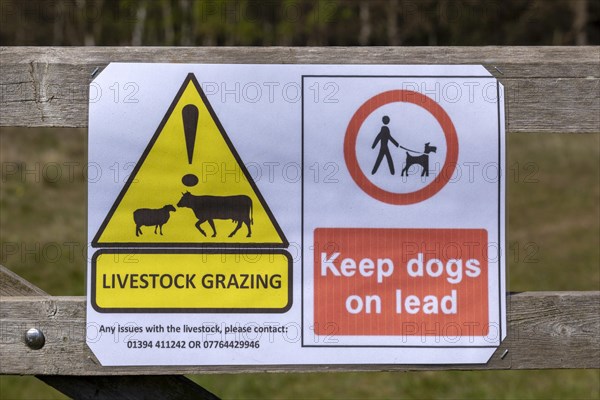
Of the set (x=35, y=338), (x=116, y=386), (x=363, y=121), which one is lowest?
(x=116, y=386)

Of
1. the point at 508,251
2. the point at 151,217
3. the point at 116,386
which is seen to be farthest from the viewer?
the point at 508,251

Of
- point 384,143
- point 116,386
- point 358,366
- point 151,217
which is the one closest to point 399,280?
point 358,366

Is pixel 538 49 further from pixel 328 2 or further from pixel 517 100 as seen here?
pixel 328 2

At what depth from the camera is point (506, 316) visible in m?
2.37

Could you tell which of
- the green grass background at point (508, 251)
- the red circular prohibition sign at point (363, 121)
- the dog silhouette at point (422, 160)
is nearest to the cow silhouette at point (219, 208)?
the red circular prohibition sign at point (363, 121)

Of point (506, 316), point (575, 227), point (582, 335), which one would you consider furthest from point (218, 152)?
point (575, 227)

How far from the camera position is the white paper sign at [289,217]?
7.59 ft

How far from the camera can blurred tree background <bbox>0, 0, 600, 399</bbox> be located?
4.95 meters

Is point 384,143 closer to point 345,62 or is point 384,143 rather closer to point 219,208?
point 345,62

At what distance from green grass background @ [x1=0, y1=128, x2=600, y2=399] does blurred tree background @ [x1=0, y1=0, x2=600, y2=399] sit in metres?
0.01

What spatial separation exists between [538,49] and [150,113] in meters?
1.06

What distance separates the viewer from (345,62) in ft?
7.74

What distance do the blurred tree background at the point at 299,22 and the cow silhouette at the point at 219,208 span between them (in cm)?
2213

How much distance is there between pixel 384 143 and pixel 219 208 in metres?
0.47
